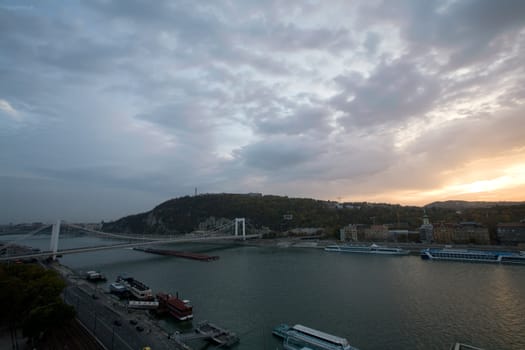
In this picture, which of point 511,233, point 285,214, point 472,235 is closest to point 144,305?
point 472,235

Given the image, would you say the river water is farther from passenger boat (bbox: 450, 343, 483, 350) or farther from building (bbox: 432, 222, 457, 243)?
building (bbox: 432, 222, 457, 243)

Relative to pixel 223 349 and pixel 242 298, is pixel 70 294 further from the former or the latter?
pixel 223 349

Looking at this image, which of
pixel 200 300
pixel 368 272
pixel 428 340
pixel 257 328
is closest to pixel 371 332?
pixel 428 340

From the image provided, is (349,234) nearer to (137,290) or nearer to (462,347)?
(137,290)

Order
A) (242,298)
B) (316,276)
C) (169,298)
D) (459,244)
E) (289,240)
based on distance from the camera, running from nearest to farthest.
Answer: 1. (169,298)
2. (242,298)
3. (316,276)
4. (459,244)
5. (289,240)

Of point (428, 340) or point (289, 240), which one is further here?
point (289, 240)

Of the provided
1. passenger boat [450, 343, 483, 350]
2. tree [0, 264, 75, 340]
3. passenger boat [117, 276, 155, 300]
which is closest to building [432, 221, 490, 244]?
passenger boat [450, 343, 483, 350]
